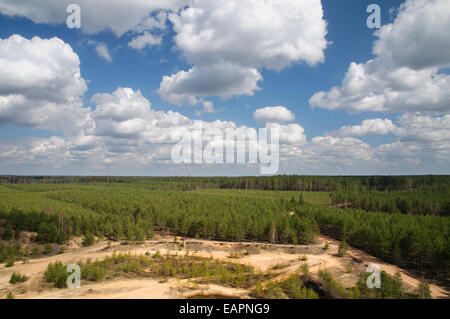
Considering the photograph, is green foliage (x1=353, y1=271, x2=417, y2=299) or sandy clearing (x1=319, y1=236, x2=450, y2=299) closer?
green foliage (x1=353, y1=271, x2=417, y2=299)

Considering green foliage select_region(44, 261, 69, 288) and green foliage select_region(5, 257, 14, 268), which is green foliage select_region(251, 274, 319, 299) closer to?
green foliage select_region(44, 261, 69, 288)

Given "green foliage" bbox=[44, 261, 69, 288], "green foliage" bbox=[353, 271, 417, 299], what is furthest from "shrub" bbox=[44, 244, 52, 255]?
"green foliage" bbox=[353, 271, 417, 299]

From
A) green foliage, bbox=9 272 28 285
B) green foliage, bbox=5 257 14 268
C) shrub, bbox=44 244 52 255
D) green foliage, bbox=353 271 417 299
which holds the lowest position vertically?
shrub, bbox=44 244 52 255

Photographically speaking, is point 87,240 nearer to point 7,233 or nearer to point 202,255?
point 7,233

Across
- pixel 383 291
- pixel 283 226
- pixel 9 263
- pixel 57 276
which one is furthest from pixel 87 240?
pixel 383 291

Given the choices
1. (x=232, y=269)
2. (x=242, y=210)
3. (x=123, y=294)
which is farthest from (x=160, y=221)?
(x=123, y=294)

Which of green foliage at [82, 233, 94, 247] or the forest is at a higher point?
the forest
